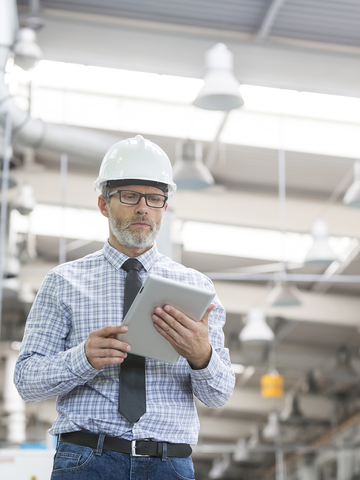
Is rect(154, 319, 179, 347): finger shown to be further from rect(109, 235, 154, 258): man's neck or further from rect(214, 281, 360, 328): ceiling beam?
rect(214, 281, 360, 328): ceiling beam

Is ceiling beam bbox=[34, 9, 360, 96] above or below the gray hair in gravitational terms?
above

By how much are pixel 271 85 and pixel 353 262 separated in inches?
246

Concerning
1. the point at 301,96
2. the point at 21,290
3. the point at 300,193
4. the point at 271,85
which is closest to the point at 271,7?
the point at 271,85

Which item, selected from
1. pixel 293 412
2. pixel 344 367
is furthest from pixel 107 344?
pixel 293 412

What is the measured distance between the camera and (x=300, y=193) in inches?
416

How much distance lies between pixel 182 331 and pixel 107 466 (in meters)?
0.38

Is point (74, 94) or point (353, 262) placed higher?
point (74, 94)

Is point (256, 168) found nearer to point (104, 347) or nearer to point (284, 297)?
point (284, 297)

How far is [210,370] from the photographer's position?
1.79 metres

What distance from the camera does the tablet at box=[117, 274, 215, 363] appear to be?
165 centimetres

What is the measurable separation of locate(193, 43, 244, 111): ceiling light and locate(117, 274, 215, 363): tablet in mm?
3756

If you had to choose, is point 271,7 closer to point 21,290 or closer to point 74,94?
point 74,94

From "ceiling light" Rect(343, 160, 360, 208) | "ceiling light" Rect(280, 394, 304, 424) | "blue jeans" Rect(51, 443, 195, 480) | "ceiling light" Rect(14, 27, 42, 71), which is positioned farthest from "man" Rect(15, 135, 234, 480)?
"ceiling light" Rect(280, 394, 304, 424)

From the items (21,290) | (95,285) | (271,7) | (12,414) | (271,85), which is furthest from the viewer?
(12,414)
